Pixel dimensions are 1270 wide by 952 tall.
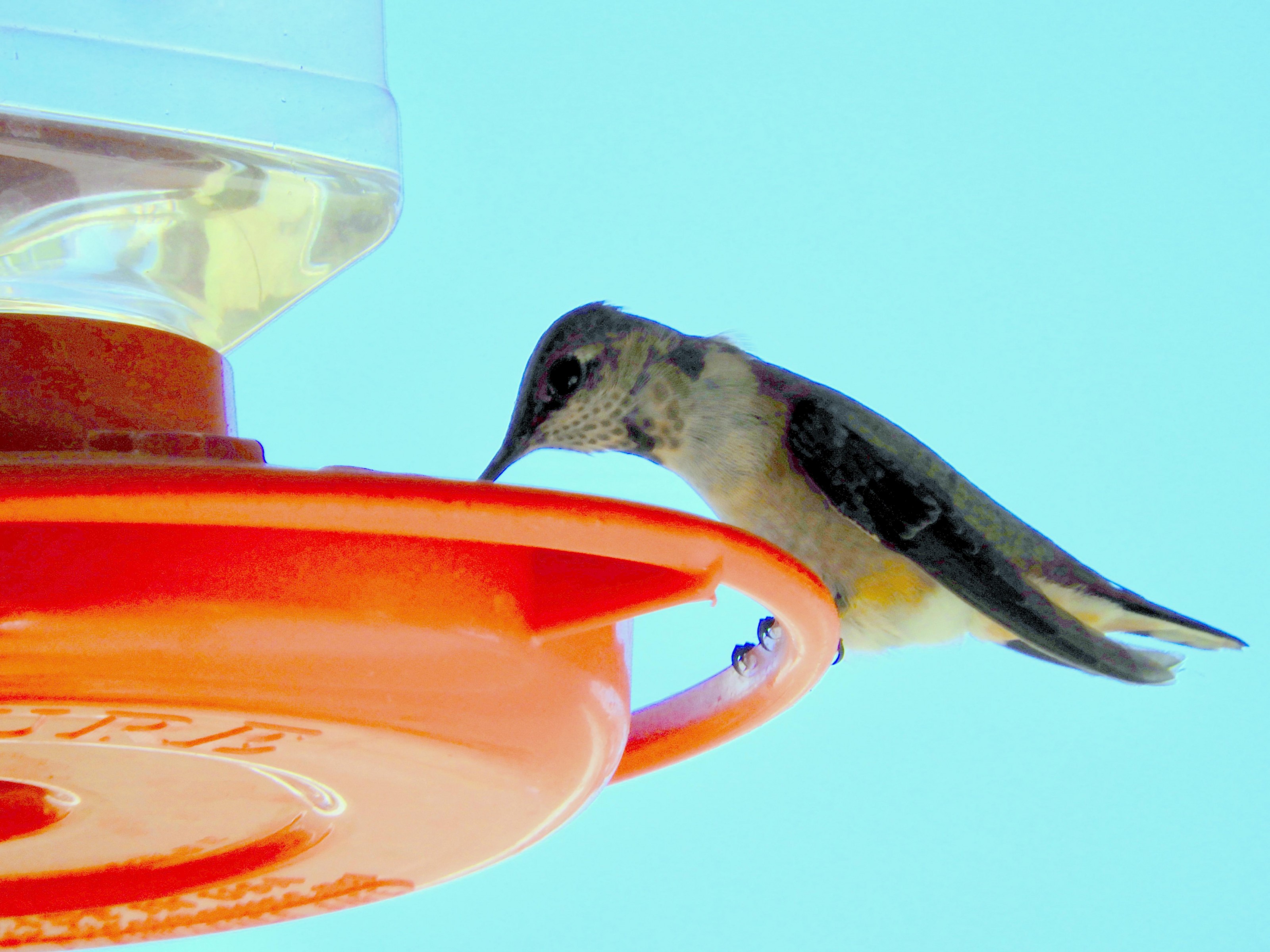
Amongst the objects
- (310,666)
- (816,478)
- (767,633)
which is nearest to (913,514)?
(816,478)

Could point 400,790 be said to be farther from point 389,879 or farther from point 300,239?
point 300,239

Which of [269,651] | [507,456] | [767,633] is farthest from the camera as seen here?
[507,456]

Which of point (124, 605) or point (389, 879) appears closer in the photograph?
point (124, 605)

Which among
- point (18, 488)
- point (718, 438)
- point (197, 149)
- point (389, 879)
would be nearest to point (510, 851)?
point (389, 879)

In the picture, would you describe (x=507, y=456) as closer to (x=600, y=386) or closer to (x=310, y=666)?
(x=600, y=386)

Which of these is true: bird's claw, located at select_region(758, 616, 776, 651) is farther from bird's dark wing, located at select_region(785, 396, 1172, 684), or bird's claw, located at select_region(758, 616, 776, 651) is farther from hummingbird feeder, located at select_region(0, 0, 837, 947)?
bird's dark wing, located at select_region(785, 396, 1172, 684)

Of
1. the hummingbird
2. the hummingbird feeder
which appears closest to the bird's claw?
the hummingbird feeder
